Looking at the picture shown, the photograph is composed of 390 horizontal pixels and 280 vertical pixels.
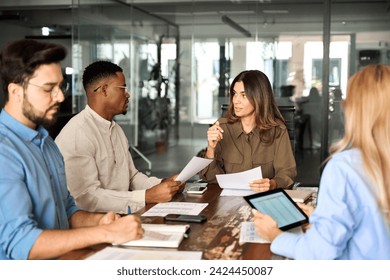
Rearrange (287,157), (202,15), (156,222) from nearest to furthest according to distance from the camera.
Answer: (156,222)
(287,157)
(202,15)

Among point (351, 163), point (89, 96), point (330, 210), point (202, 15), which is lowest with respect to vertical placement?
point (330, 210)

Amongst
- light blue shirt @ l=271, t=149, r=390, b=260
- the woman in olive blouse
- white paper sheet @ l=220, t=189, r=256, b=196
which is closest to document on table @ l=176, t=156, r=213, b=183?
white paper sheet @ l=220, t=189, r=256, b=196

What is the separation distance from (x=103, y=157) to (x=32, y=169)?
3.68ft

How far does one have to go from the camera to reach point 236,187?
3.07 metres

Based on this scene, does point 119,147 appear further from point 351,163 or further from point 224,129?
Result: point 351,163

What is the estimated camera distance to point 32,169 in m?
1.91

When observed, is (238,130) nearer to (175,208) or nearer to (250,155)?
(250,155)

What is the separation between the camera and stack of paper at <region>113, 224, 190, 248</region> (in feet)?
6.30

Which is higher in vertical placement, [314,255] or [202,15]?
[202,15]

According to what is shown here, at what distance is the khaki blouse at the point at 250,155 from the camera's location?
345 cm

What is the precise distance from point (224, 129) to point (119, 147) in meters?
0.78

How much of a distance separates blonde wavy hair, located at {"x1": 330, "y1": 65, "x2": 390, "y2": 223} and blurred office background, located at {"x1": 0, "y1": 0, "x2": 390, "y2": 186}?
530 cm

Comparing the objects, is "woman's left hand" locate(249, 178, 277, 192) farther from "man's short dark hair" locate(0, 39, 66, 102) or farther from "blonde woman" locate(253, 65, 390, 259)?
"man's short dark hair" locate(0, 39, 66, 102)

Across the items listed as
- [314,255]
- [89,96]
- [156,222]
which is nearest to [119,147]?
[89,96]
